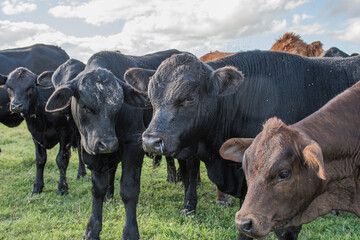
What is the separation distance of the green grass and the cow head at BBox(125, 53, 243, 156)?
129 cm

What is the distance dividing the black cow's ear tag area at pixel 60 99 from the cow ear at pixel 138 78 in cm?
A: 77

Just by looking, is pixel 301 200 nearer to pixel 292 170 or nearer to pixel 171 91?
pixel 292 170

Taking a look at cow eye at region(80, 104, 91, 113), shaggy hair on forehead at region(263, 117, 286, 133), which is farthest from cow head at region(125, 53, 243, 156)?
shaggy hair on forehead at region(263, 117, 286, 133)

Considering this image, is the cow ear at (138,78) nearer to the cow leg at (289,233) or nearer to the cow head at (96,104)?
the cow head at (96,104)

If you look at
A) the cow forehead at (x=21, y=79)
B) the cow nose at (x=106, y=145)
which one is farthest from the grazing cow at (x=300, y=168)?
the cow forehead at (x=21, y=79)

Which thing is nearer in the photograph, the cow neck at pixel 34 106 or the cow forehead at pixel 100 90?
the cow forehead at pixel 100 90

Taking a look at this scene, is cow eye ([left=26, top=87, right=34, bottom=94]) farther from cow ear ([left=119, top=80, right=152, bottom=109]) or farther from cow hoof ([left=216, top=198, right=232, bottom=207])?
cow hoof ([left=216, top=198, right=232, bottom=207])

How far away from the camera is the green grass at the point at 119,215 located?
181 inches

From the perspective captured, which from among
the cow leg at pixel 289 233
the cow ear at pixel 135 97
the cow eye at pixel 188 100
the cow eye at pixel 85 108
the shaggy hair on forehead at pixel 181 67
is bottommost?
the cow leg at pixel 289 233

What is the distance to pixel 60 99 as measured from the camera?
4.34 meters

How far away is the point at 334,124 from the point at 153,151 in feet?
5.38

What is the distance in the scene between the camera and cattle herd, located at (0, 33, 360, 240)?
9.34 ft

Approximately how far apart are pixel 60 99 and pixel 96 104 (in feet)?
1.69

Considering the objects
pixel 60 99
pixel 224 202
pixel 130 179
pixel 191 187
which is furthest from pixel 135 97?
pixel 224 202
